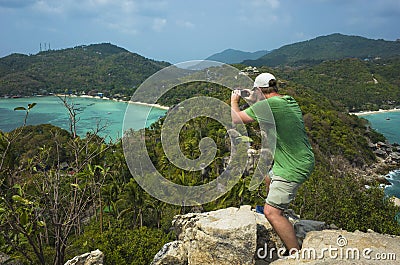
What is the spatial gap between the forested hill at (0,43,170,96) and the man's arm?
7256 cm

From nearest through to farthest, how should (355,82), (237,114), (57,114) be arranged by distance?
(237,114), (57,114), (355,82)

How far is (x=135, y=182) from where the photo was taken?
14008 millimetres

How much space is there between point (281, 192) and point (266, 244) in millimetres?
1000

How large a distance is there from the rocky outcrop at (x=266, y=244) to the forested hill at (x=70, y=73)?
71.9 metres

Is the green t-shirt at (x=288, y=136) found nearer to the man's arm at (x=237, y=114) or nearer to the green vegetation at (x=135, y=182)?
the man's arm at (x=237, y=114)

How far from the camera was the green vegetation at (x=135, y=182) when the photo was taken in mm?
4266

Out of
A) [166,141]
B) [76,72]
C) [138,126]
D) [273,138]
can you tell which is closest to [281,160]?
[273,138]

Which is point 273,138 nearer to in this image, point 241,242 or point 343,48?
point 241,242

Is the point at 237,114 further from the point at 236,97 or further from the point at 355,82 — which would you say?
the point at 355,82

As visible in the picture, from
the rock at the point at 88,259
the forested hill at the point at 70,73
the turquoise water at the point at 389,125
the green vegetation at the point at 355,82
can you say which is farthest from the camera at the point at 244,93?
the forested hill at the point at 70,73

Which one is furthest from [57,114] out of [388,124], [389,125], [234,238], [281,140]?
[281,140]

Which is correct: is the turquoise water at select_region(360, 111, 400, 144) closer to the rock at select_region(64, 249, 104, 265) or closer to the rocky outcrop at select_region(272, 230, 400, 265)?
the rocky outcrop at select_region(272, 230, 400, 265)

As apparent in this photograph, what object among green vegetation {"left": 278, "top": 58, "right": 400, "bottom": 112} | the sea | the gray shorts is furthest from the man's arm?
green vegetation {"left": 278, "top": 58, "right": 400, "bottom": 112}

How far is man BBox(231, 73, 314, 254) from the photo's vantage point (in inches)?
100
